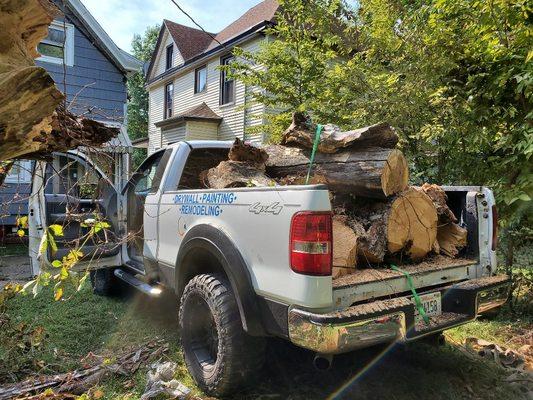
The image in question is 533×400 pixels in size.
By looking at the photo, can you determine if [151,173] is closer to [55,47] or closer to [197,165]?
[197,165]

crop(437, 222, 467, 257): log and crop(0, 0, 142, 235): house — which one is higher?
crop(0, 0, 142, 235): house

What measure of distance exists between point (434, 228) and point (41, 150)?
2.79 meters

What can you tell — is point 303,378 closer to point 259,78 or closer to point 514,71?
point 514,71

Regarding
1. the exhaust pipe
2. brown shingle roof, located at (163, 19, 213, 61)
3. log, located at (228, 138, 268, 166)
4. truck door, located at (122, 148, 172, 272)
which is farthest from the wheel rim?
brown shingle roof, located at (163, 19, 213, 61)

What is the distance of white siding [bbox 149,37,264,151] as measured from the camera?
15.3m

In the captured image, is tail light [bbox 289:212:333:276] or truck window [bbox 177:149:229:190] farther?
truck window [bbox 177:149:229:190]

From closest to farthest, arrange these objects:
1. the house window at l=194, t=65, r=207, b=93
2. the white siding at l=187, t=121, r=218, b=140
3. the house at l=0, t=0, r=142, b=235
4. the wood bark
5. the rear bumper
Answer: the wood bark
the rear bumper
the house at l=0, t=0, r=142, b=235
the white siding at l=187, t=121, r=218, b=140
the house window at l=194, t=65, r=207, b=93

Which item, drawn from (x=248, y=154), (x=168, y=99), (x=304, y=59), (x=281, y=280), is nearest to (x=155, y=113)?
(x=168, y=99)

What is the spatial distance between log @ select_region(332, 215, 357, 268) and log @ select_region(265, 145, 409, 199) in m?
0.42

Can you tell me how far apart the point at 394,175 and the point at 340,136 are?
1.71ft

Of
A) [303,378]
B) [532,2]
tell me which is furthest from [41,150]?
[532,2]

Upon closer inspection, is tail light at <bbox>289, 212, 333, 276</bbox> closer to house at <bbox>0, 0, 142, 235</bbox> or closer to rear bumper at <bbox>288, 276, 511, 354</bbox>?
rear bumper at <bbox>288, 276, 511, 354</bbox>

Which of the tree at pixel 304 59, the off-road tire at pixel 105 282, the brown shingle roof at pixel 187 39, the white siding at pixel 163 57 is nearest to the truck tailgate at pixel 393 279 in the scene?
the tree at pixel 304 59

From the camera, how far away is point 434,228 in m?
3.39
